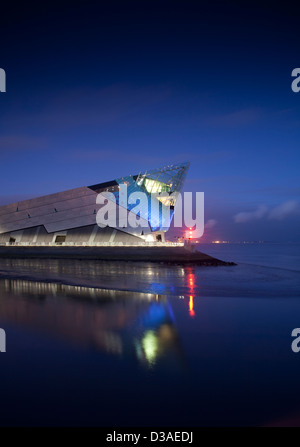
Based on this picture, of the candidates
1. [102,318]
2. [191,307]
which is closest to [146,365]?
[102,318]

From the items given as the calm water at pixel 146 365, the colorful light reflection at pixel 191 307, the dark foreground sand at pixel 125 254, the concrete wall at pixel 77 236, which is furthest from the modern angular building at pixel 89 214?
the calm water at pixel 146 365

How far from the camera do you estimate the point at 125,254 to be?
3869cm

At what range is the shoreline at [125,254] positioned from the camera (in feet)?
119

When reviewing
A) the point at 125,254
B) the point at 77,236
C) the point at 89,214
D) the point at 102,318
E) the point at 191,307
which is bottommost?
the point at 191,307

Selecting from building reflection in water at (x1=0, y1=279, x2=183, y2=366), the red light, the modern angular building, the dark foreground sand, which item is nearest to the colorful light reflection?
the red light

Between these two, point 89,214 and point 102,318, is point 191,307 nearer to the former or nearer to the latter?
point 102,318

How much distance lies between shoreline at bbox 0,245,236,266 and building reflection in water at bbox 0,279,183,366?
21984 mm

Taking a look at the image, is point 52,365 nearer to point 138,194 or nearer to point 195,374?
point 195,374

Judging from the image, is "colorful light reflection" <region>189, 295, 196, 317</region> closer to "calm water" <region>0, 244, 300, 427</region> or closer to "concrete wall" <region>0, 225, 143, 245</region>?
"calm water" <region>0, 244, 300, 427</region>

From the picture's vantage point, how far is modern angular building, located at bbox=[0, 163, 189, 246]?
4397 cm

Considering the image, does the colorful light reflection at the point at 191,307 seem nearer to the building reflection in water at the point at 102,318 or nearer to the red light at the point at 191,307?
the red light at the point at 191,307

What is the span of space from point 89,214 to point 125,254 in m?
9.70

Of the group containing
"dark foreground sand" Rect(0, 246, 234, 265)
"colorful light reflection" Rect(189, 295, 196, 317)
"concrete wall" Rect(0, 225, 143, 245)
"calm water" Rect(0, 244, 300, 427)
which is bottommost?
"colorful light reflection" Rect(189, 295, 196, 317)

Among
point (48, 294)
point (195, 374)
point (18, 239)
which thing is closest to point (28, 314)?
point (48, 294)
